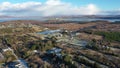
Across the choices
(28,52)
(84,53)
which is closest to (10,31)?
(28,52)

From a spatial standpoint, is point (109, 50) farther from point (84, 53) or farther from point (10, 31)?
point (10, 31)

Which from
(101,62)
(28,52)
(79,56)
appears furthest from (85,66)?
(28,52)

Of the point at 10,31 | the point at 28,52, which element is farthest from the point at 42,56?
the point at 10,31

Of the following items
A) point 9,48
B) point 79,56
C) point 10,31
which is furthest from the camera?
point 10,31

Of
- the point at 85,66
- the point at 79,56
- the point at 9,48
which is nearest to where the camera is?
the point at 85,66

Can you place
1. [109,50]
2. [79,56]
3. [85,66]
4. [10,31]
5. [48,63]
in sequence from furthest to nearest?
[10,31], [109,50], [79,56], [48,63], [85,66]

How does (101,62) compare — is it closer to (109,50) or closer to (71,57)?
(71,57)

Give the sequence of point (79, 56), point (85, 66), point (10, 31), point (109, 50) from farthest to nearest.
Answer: point (10, 31) → point (109, 50) → point (79, 56) → point (85, 66)

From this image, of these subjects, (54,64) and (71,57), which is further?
(71,57)

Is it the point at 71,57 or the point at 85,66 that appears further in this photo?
the point at 71,57
